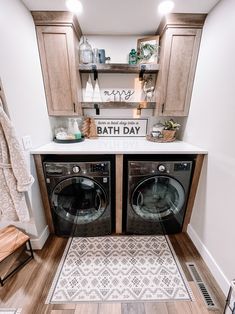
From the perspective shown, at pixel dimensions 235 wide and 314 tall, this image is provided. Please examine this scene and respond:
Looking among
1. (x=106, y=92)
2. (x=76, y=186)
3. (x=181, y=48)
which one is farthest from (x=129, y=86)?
(x=76, y=186)

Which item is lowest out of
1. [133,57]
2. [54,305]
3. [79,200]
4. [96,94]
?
[54,305]

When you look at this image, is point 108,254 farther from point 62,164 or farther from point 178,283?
point 62,164

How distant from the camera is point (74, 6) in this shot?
1277mm

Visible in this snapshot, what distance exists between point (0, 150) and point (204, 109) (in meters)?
1.74

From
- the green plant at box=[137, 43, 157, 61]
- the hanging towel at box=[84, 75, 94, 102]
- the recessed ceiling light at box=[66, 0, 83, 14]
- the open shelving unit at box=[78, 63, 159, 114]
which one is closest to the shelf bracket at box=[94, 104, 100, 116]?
the open shelving unit at box=[78, 63, 159, 114]

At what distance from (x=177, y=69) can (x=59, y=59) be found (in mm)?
1233

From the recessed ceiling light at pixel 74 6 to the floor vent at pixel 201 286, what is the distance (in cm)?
249

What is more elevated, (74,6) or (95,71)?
(74,6)

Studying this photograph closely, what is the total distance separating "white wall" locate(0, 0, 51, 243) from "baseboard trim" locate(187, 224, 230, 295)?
161 centimetres

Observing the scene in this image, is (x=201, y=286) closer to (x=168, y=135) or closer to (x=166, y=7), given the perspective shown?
(x=168, y=135)

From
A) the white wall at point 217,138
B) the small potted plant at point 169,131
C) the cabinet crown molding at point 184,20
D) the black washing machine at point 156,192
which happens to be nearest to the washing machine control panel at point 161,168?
the black washing machine at point 156,192

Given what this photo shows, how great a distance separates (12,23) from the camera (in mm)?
1114

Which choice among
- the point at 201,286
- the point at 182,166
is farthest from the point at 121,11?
the point at 201,286

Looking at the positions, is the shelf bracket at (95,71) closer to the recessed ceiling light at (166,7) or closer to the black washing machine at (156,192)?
the recessed ceiling light at (166,7)
